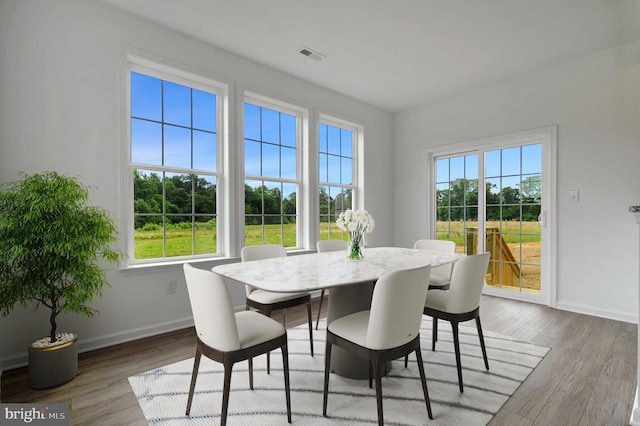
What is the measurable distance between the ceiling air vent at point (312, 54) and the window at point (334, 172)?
1134 millimetres

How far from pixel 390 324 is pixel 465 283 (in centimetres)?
75

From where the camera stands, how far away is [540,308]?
3.82 m

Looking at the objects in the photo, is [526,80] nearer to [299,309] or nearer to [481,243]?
[481,243]

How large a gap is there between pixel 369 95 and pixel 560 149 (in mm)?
2550

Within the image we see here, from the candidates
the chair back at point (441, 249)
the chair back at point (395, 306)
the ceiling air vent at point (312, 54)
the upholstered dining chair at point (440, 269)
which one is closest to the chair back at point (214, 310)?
the chair back at point (395, 306)

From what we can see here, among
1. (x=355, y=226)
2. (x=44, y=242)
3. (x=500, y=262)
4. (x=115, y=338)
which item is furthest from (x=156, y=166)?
(x=500, y=262)

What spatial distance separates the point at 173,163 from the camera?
321cm

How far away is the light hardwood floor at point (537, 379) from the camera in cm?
181

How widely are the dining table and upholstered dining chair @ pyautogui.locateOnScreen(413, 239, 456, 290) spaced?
12.2 inches

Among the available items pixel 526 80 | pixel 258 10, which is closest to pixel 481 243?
pixel 526 80

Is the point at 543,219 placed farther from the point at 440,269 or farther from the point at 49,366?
the point at 49,366

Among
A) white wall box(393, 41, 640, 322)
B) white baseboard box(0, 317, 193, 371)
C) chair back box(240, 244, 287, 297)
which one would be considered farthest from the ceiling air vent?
white baseboard box(0, 317, 193, 371)

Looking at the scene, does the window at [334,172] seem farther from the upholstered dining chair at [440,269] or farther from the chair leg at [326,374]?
the chair leg at [326,374]

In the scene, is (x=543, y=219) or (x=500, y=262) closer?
(x=543, y=219)
